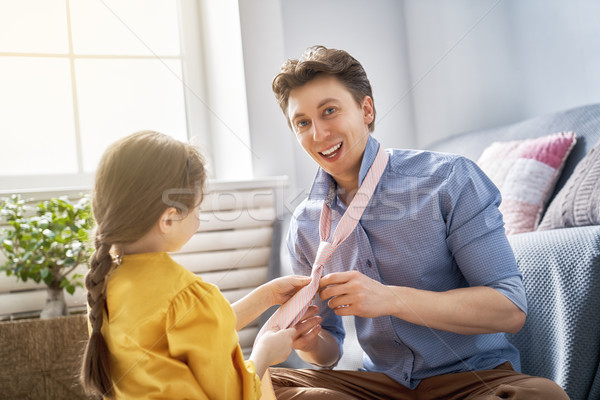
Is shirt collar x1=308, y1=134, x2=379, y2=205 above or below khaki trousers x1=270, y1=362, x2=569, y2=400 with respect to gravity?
above

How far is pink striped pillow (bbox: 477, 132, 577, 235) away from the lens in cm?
149

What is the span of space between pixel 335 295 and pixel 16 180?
1630 millimetres

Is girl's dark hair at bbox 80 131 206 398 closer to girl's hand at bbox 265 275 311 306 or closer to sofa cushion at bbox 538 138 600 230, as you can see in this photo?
girl's hand at bbox 265 275 311 306

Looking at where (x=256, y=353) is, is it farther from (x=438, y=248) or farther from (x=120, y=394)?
(x=438, y=248)

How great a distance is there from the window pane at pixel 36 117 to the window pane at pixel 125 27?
0.16m

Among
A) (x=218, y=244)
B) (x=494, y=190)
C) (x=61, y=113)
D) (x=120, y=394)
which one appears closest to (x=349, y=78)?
(x=494, y=190)

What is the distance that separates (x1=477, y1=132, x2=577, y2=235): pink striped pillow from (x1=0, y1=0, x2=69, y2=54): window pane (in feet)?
5.83

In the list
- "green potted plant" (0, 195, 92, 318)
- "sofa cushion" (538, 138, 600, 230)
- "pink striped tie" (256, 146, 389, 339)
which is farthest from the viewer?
"green potted plant" (0, 195, 92, 318)

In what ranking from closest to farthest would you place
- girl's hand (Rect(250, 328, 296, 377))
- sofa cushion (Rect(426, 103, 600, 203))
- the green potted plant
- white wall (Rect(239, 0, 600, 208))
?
girl's hand (Rect(250, 328, 296, 377)), sofa cushion (Rect(426, 103, 600, 203)), the green potted plant, white wall (Rect(239, 0, 600, 208))

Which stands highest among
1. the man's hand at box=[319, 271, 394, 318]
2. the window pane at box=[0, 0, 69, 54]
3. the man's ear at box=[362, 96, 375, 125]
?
the window pane at box=[0, 0, 69, 54]

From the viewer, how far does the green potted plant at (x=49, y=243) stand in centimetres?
168

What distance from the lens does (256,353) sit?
38.3 inches

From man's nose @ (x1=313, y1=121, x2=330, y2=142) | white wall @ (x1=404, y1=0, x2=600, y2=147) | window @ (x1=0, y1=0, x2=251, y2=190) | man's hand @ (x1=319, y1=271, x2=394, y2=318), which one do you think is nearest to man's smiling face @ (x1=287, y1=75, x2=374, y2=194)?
man's nose @ (x1=313, y1=121, x2=330, y2=142)

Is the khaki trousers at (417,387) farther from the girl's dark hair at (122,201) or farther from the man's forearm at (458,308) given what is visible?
the girl's dark hair at (122,201)
